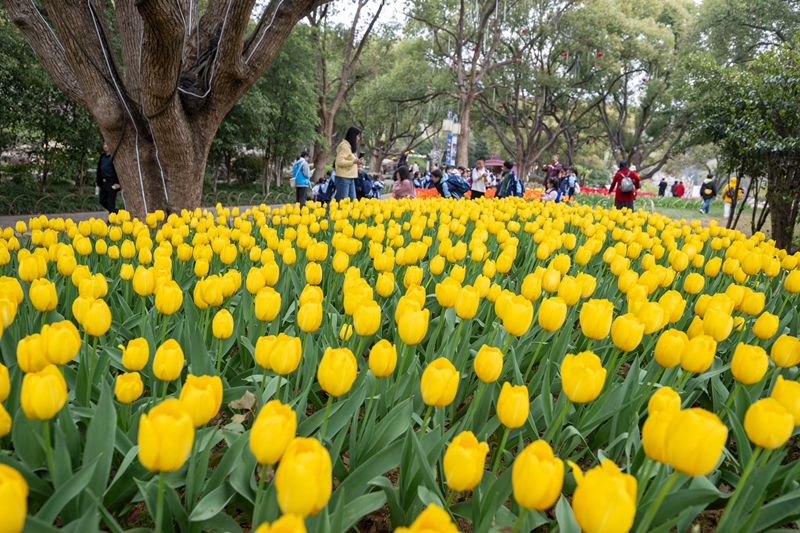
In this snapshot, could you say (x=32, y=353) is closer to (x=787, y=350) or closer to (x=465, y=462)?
(x=465, y=462)

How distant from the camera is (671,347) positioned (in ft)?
4.59

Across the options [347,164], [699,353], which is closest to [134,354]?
[699,353]

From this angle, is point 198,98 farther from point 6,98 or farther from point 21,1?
point 6,98

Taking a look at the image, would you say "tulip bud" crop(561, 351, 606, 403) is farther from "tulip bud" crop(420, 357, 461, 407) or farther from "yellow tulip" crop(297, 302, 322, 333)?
"yellow tulip" crop(297, 302, 322, 333)

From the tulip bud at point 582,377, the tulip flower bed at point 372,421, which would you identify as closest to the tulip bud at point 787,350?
the tulip flower bed at point 372,421

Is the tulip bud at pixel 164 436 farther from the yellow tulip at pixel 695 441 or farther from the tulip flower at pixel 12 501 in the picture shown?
the yellow tulip at pixel 695 441

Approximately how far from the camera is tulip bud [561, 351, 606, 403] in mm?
1109

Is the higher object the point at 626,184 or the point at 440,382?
the point at 626,184

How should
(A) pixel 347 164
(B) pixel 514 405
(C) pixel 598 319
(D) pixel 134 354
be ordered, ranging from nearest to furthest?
1. (B) pixel 514 405
2. (D) pixel 134 354
3. (C) pixel 598 319
4. (A) pixel 347 164

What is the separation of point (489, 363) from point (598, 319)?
0.45 meters

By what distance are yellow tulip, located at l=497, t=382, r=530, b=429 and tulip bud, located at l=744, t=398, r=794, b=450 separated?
0.45m

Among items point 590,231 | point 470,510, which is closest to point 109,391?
point 470,510

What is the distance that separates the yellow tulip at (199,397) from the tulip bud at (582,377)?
0.75 meters

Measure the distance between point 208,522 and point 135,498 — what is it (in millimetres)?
195
